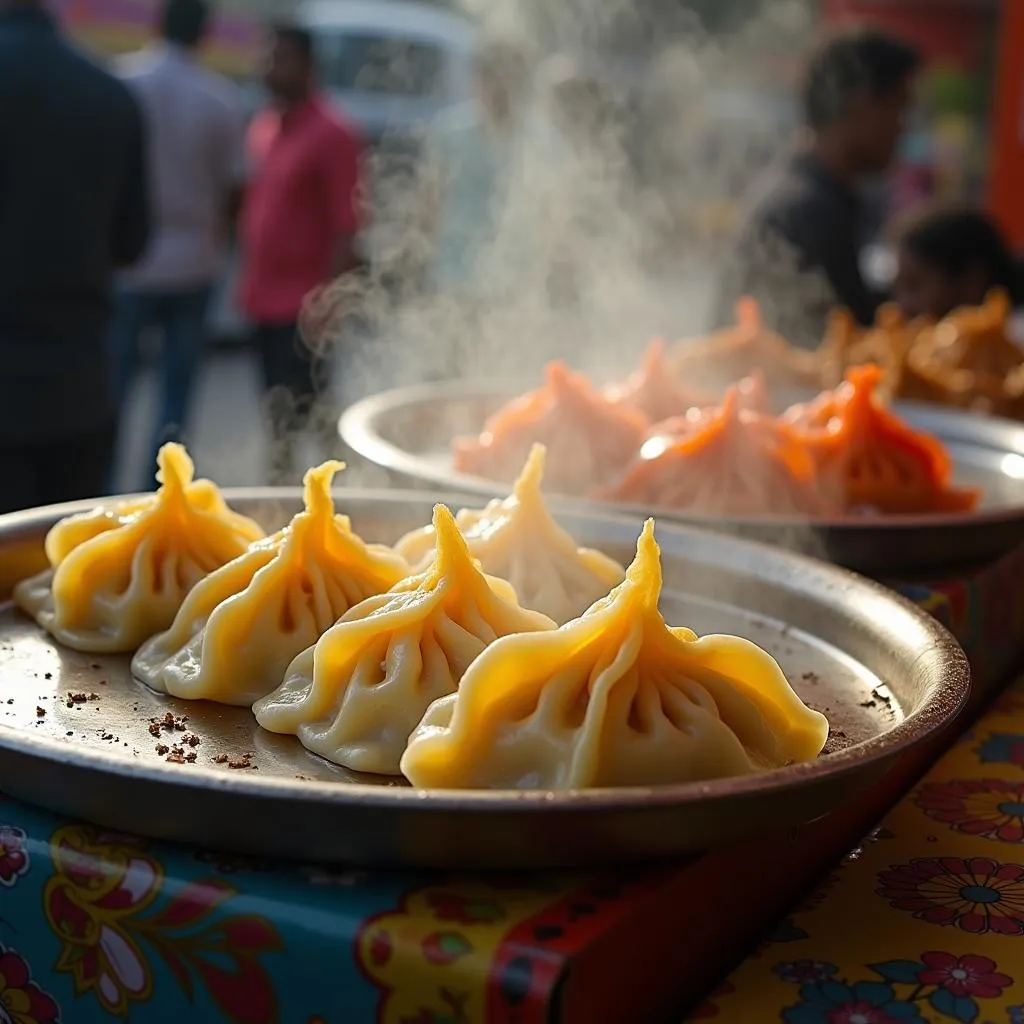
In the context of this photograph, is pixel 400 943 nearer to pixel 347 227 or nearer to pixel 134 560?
pixel 134 560

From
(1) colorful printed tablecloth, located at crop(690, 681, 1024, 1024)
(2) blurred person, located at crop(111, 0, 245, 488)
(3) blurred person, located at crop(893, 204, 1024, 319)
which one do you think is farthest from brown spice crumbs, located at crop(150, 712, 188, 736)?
(2) blurred person, located at crop(111, 0, 245, 488)

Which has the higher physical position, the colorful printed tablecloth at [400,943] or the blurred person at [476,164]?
the blurred person at [476,164]

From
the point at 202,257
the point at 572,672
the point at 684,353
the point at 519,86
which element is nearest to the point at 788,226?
the point at 684,353

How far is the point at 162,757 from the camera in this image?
5.07ft

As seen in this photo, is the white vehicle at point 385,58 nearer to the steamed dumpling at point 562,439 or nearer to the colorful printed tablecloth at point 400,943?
the steamed dumpling at point 562,439

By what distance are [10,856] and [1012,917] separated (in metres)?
1.06

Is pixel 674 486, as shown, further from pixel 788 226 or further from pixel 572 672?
pixel 788 226

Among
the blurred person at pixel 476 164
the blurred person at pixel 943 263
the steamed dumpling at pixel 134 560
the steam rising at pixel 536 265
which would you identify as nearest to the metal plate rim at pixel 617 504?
the steam rising at pixel 536 265

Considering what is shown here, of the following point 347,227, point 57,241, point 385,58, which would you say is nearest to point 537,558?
point 57,241

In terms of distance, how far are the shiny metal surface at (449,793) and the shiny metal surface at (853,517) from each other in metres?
0.11

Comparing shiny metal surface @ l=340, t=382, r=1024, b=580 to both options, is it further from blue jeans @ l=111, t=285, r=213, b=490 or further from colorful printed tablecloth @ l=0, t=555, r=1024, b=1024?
blue jeans @ l=111, t=285, r=213, b=490

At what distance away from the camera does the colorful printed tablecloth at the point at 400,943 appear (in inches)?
45.9

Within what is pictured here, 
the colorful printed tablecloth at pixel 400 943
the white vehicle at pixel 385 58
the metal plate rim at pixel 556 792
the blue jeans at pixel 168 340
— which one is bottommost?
the blue jeans at pixel 168 340

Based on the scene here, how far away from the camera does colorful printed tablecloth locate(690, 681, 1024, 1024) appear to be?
1.31 m
